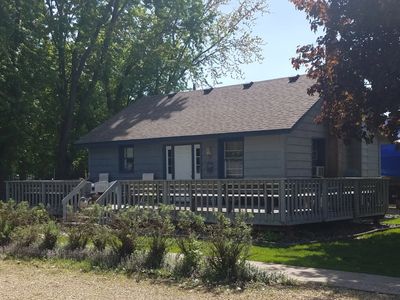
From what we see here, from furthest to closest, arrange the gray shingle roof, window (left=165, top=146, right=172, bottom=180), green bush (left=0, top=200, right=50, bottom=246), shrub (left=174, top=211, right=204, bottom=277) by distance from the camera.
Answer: window (left=165, top=146, right=172, bottom=180)
the gray shingle roof
green bush (left=0, top=200, right=50, bottom=246)
shrub (left=174, top=211, right=204, bottom=277)

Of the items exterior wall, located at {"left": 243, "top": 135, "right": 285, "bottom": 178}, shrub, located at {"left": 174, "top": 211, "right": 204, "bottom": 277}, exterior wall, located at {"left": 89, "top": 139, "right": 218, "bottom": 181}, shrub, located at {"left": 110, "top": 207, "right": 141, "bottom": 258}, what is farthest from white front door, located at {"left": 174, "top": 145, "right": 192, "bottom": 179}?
shrub, located at {"left": 174, "top": 211, "right": 204, "bottom": 277}

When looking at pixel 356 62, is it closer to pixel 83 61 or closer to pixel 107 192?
pixel 107 192

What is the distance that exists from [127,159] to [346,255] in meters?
12.7

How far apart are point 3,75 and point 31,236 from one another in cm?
1369

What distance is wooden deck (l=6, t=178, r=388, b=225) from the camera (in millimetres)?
15610

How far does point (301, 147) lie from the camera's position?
19.2m

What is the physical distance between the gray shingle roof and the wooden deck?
247 cm

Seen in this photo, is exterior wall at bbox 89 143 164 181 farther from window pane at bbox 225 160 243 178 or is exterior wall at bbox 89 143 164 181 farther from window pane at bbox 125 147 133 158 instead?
window pane at bbox 225 160 243 178

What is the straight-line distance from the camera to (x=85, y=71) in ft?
106

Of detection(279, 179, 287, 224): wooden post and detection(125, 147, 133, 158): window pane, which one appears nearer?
detection(279, 179, 287, 224): wooden post

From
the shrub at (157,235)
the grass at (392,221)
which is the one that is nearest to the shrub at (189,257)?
the shrub at (157,235)

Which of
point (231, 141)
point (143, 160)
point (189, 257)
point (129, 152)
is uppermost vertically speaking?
point (231, 141)

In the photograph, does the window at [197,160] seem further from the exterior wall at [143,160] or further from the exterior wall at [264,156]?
the exterior wall at [264,156]

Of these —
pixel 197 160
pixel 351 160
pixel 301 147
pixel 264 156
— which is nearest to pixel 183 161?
pixel 197 160
